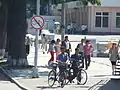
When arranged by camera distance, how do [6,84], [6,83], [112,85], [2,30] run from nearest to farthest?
[112,85] → [6,84] → [6,83] → [2,30]

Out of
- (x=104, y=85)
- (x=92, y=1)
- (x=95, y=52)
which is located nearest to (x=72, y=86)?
(x=104, y=85)

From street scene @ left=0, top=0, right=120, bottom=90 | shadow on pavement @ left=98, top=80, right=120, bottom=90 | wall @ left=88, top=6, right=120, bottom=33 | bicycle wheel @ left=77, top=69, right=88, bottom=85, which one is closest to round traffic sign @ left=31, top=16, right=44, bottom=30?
street scene @ left=0, top=0, right=120, bottom=90

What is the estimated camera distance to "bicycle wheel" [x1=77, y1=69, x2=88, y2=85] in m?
20.3

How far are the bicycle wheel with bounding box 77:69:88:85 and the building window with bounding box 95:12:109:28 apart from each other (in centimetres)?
5866

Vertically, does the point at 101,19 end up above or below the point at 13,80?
above

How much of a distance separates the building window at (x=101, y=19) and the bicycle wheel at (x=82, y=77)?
58656 mm

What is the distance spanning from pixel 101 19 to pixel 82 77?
58939 millimetres

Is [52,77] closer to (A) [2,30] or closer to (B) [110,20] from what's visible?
(A) [2,30]

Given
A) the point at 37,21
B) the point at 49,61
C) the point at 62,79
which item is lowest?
the point at 49,61

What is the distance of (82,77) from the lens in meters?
20.6

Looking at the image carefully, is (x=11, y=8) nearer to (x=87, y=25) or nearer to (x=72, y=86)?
(x=72, y=86)

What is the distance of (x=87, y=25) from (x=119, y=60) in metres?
54.8

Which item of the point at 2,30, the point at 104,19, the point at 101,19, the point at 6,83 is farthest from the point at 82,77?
the point at 104,19

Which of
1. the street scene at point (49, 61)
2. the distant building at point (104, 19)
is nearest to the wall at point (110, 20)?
the distant building at point (104, 19)
